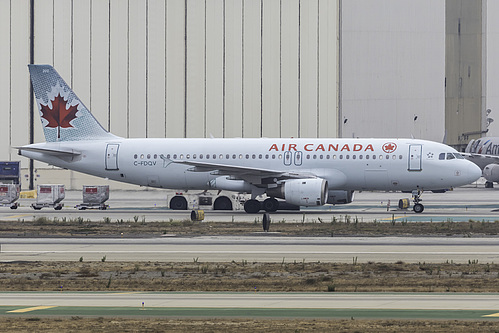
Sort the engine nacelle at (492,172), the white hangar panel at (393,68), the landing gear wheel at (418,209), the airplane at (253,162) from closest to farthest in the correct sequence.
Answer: the airplane at (253,162)
the landing gear wheel at (418,209)
the engine nacelle at (492,172)
the white hangar panel at (393,68)

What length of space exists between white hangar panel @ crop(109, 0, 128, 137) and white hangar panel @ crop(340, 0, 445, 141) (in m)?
21.4

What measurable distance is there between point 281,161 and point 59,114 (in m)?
14.0

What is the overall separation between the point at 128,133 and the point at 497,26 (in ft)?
153

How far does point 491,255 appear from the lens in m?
28.4

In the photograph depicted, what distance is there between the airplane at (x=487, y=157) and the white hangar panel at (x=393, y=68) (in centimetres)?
540

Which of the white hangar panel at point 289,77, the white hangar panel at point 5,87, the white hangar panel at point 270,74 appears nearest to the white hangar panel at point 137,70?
the white hangar panel at point 5,87

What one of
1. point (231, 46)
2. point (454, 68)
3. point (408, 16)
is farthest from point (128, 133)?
point (454, 68)

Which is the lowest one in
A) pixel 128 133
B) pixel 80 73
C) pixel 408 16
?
pixel 128 133

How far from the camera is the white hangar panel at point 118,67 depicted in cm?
7688

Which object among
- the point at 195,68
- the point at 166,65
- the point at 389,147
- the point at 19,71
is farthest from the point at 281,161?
the point at 19,71

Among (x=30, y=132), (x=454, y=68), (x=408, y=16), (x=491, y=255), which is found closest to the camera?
(x=491, y=255)

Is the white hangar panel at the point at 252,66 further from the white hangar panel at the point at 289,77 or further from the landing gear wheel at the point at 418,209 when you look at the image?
the landing gear wheel at the point at 418,209

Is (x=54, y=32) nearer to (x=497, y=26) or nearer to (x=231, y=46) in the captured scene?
(x=231, y=46)

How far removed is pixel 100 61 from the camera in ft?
253
